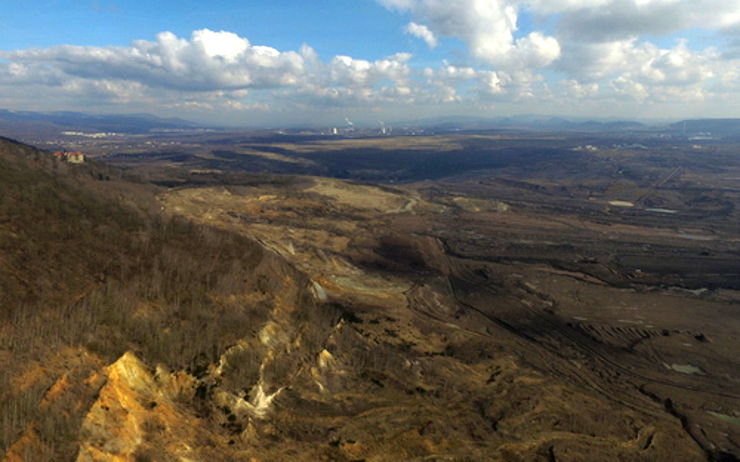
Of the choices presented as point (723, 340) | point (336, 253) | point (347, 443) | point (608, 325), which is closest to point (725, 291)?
point (723, 340)

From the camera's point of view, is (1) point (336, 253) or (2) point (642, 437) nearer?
(2) point (642, 437)

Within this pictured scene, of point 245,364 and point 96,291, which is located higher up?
point 96,291

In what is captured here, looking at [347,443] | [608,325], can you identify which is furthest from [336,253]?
[347,443]

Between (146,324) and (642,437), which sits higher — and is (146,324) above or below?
above

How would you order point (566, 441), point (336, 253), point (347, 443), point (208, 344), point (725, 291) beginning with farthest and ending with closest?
point (336, 253), point (725, 291), point (208, 344), point (566, 441), point (347, 443)

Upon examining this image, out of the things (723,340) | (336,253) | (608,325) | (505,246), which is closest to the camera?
(723,340)

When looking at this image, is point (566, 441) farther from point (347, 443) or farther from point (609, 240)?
point (609, 240)

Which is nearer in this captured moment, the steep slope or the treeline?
the treeline

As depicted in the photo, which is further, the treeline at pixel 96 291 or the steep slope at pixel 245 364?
the steep slope at pixel 245 364

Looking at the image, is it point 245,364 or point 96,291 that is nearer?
point 245,364

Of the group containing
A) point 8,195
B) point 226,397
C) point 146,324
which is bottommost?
point 226,397
